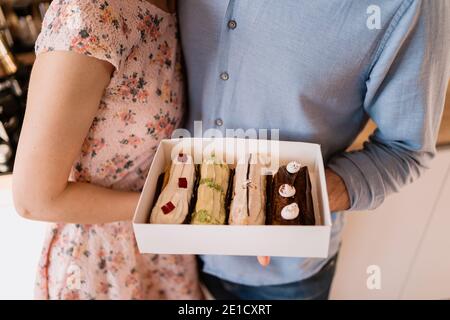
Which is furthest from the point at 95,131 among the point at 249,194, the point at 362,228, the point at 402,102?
the point at 362,228

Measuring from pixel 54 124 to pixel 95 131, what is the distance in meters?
0.13

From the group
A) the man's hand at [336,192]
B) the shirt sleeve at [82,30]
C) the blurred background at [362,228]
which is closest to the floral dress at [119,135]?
the shirt sleeve at [82,30]

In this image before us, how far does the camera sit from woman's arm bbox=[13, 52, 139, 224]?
22.5 inches

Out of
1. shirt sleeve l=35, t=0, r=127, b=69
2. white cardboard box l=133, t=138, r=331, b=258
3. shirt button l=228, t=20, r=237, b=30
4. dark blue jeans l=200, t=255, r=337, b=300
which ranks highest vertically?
shirt button l=228, t=20, r=237, b=30

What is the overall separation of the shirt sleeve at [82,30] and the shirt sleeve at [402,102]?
452mm

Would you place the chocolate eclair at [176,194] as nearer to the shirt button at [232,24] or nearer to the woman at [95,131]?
the woman at [95,131]

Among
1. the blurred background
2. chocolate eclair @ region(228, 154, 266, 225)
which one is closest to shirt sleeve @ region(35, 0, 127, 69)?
chocolate eclair @ region(228, 154, 266, 225)

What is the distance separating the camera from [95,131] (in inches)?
28.0

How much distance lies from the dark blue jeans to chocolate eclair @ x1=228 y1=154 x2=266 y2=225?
44 centimetres

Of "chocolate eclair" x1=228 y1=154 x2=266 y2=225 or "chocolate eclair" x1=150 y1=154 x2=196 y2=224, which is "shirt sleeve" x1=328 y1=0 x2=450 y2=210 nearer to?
"chocolate eclair" x1=228 y1=154 x2=266 y2=225

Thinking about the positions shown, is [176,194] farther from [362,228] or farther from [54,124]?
[362,228]

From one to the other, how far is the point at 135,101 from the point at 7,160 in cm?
59

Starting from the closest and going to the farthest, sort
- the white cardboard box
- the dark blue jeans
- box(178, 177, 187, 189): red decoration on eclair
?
the white cardboard box, box(178, 177, 187, 189): red decoration on eclair, the dark blue jeans
